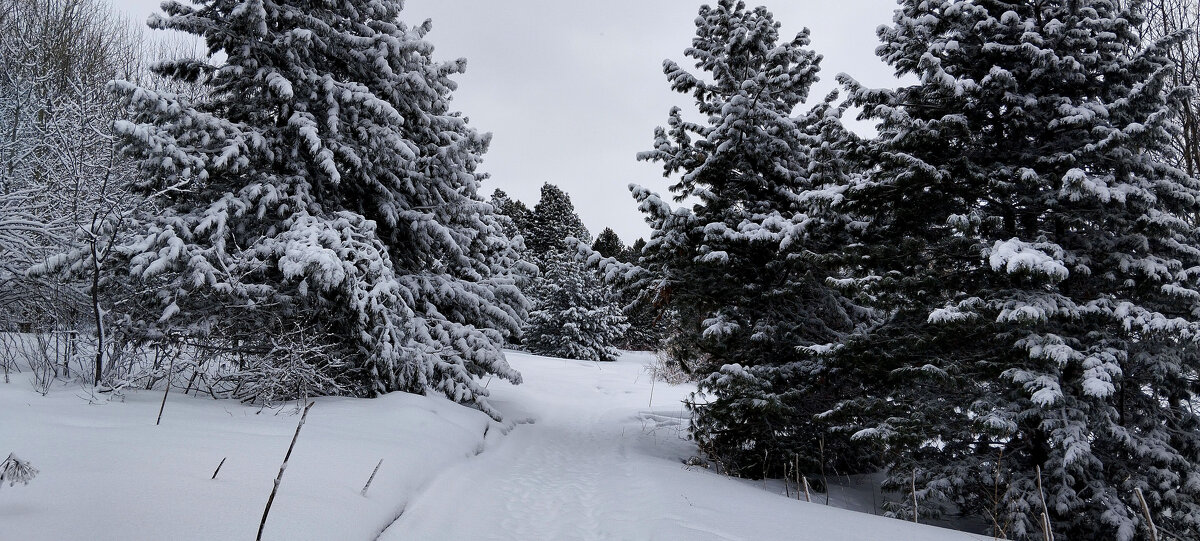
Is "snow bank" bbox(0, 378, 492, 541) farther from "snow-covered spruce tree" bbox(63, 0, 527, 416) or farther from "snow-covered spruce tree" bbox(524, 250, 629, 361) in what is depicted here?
"snow-covered spruce tree" bbox(524, 250, 629, 361)

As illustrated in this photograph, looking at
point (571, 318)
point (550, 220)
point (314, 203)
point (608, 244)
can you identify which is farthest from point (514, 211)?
point (314, 203)

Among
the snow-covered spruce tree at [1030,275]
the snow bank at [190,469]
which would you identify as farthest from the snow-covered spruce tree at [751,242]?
the snow bank at [190,469]

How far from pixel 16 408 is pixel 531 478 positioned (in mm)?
4703

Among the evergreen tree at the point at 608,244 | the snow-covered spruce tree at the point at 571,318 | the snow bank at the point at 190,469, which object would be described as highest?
the evergreen tree at the point at 608,244

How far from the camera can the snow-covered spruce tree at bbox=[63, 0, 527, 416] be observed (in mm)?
6777

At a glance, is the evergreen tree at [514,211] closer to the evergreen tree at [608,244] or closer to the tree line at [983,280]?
the evergreen tree at [608,244]

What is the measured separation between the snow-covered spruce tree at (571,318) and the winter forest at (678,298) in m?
18.2

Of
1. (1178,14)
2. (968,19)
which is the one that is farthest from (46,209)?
(1178,14)

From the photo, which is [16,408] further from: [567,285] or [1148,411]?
[567,285]

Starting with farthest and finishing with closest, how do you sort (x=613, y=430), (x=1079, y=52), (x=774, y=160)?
(x=613, y=430)
(x=774, y=160)
(x=1079, y=52)

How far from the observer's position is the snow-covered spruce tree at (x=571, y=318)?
28391 mm

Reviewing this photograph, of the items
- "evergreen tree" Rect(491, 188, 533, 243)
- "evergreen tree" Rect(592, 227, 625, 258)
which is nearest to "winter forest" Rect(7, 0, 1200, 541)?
"evergreen tree" Rect(592, 227, 625, 258)

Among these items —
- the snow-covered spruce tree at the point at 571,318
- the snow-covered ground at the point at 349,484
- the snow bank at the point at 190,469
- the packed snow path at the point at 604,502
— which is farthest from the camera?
the snow-covered spruce tree at the point at 571,318

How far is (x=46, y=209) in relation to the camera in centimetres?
690
